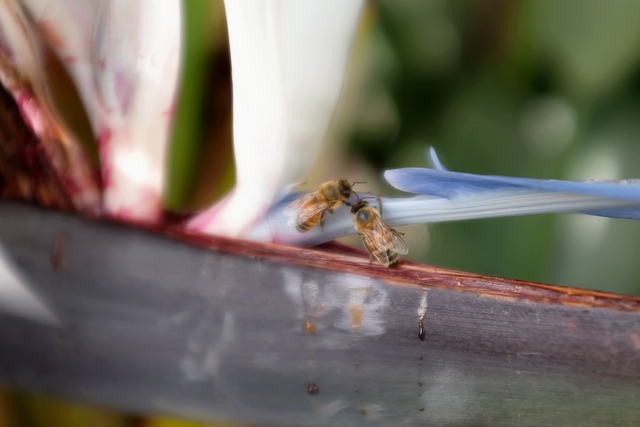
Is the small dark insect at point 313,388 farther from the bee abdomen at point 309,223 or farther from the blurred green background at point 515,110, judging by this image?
the blurred green background at point 515,110

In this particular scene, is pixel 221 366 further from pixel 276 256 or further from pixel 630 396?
pixel 630 396

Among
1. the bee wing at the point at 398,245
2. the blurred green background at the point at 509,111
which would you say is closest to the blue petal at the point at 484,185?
the bee wing at the point at 398,245

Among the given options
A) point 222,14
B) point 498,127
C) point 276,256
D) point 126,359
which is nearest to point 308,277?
point 276,256

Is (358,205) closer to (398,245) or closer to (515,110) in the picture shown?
(398,245)

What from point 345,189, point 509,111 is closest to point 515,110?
point 509,111

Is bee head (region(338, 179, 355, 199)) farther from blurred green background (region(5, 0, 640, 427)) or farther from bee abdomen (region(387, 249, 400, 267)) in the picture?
blurred green background (region(5, 0, 640, 427))

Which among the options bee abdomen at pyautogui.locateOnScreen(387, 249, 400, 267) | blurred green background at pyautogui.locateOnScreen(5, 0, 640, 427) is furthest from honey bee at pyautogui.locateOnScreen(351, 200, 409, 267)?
blurred green background at pyautogui.locateOnScreen(5, 0, 640, 427)
